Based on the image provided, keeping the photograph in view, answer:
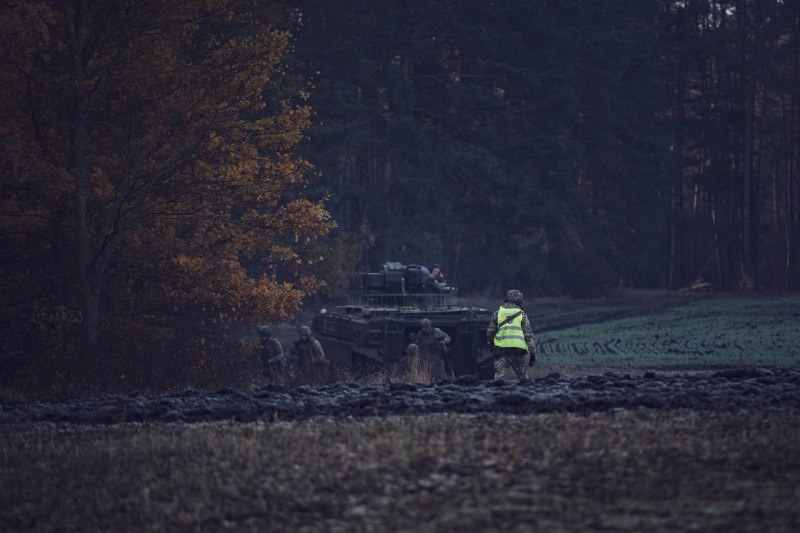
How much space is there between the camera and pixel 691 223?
67812mm

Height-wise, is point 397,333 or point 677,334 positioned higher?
point 397,333

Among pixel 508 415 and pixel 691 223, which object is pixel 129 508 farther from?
pixel 691 223

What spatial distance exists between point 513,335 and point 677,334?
18629 millimetres

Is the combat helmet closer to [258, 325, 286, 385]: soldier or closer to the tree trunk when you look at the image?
[258, 325, 286, 385]: soldier

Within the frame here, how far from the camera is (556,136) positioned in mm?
57750

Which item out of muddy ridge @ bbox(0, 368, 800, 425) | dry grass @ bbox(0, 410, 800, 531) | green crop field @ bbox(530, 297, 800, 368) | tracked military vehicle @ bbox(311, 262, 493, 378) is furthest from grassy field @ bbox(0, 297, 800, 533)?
green crop field @ bbox(530, 297, 800, 368)

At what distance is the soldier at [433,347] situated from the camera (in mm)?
23766

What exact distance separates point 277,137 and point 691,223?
46.0m

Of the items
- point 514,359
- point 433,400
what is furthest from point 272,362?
point 433,400

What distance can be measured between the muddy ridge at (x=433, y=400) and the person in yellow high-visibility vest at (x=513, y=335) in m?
2.28

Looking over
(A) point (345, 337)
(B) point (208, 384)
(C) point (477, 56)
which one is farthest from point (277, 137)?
(C) point (477, 56)

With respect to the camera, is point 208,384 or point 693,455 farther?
point 208,384

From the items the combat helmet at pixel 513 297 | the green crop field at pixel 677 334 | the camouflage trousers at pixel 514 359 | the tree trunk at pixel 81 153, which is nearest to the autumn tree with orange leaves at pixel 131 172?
the tree trunk at pixel 81 153

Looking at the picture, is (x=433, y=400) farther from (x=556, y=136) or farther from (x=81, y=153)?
(x=556, y=136)
